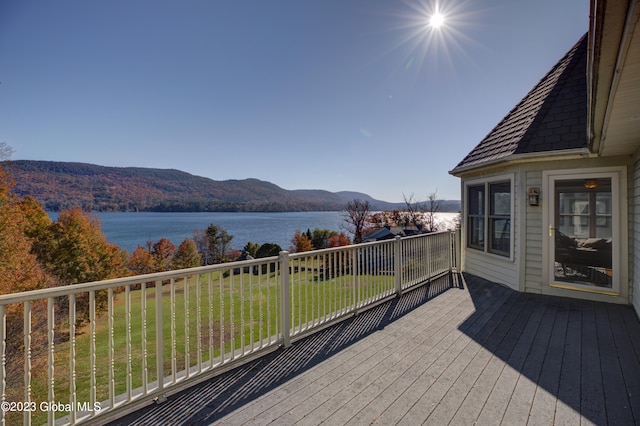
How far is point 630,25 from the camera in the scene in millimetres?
1134

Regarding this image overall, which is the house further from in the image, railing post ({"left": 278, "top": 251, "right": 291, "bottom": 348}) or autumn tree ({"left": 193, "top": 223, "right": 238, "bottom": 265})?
autumn tree ({"left": 193, "top": 223, "right": 238, "bottom": 265})

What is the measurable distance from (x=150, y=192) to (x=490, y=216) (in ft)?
195

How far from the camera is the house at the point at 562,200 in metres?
4.20

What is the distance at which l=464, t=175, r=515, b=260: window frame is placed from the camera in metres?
5.19

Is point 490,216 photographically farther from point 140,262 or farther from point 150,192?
point 150,192

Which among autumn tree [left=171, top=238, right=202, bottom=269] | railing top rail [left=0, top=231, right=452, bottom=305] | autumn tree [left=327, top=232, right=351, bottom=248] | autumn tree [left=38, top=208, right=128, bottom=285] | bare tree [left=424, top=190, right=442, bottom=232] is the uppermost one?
bare tree [left=424, top=190, right=442, bottom=232]

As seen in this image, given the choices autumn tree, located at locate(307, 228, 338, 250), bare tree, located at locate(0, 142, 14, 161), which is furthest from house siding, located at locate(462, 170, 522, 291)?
autumn tree, located at locate(307, 228, 338, 250)

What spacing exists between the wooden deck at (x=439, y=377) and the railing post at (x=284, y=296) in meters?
0.14

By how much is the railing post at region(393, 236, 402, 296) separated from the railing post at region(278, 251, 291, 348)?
2.19 meters

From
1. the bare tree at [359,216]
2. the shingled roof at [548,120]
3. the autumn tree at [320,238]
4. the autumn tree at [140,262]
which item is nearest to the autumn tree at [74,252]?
the autumn tree at [140,262]

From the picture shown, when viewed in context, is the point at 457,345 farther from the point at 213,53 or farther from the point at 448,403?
the point at 213,53

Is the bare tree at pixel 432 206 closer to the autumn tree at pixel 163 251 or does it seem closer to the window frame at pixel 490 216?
the window frame at pixel 490 216

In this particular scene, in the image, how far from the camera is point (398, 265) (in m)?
4.66

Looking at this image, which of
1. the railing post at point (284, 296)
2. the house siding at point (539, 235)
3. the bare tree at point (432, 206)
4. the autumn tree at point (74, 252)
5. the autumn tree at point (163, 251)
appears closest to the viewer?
the railing post at point (284, 296)
